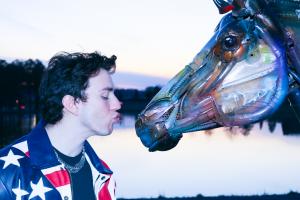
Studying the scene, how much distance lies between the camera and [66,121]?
249 centimetres

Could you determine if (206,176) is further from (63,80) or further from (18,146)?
(18,146)

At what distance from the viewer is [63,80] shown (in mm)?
2461

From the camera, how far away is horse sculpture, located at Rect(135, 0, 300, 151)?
199 centimetres

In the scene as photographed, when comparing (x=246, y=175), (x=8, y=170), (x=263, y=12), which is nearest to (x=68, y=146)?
(x=8, y=170)

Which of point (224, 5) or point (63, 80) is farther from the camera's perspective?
point (63, 80)

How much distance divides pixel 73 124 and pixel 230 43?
3.54 ft

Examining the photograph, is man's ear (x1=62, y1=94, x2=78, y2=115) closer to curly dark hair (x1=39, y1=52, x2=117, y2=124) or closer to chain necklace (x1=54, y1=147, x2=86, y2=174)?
curly dark hair (x1=39, y1=52, x2=117, y2=124)

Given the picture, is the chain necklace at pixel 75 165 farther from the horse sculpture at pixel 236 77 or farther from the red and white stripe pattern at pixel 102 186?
the horse sculpture at pixel 236 77

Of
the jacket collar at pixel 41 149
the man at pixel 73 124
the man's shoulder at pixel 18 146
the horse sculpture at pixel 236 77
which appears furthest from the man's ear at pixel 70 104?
the horse sculpture at pixel 236 77

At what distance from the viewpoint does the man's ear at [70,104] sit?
8.00 feet

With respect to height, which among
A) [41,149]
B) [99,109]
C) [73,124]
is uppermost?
[99,109]

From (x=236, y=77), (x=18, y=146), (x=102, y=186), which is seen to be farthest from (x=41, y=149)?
(x=236, y=77)

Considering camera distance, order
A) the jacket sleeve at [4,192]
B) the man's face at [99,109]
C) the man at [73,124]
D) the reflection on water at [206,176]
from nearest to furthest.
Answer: the jacket sleeve at [4,192], the man at [73,124], the man's face at [99,109], the reflection on water at [206,176]

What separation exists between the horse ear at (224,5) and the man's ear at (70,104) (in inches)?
39.9
